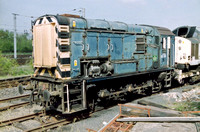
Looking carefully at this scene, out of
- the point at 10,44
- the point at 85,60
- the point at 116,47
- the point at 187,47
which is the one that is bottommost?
the point at 85,60

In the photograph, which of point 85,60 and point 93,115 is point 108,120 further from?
point 85,60

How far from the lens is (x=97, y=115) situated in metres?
7.85

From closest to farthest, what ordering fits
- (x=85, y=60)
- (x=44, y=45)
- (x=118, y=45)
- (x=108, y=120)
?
(x=108, y=120) → (x=44, y=45) → (x=85, y=60) → (x=118, y=45)

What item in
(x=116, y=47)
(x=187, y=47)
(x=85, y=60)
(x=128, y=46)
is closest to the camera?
(x=85, y=60)

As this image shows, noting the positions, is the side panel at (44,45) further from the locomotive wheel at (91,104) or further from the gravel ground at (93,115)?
the locomotive wheel at (91,104)

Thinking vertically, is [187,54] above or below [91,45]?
below

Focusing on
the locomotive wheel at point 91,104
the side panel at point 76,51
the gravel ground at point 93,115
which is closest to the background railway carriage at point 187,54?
the gravel ground at point 93,115

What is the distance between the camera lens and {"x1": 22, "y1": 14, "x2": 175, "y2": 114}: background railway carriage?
7.07 m

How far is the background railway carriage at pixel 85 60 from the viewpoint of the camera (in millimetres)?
7070

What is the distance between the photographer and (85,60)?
306 inches

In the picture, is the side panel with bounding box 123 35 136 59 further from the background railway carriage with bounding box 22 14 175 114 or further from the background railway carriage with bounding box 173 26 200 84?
the background railway carriage with bounding box 173 26 200 84

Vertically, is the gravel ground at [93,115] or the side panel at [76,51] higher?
the side panel at [76,51]

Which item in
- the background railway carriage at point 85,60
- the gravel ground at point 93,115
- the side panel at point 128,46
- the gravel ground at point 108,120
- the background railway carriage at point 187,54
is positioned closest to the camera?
the gravel ground at point 108,120

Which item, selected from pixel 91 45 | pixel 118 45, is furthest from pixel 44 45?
pixel 118 45
